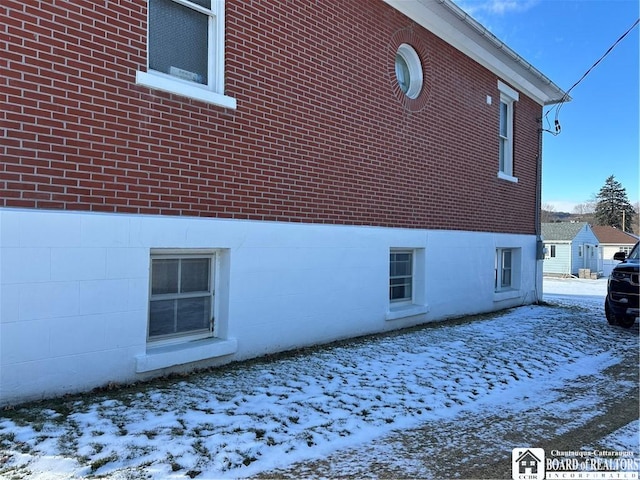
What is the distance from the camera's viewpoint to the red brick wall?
402 cm

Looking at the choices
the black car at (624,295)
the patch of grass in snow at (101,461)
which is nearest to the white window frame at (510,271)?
the black car at (624,295)

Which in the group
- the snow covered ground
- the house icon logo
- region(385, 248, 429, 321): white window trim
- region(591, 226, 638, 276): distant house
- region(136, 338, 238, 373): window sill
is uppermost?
region(591, 226, 638, 276): distant house

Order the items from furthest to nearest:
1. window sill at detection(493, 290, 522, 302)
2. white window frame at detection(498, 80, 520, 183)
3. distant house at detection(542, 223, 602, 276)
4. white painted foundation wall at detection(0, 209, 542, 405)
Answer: distant house at detection(542, 223, 602, 276)
white window frame at detection(498, 80, 520, 183)
window sill at detection(493, 290, 522, 302)
white painted foundation wall at detection(0, 209, 542, 405)

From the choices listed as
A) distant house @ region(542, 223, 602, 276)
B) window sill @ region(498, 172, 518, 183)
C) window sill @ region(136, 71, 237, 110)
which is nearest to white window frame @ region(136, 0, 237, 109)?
window sill @ region(136, 71, 237, 110)

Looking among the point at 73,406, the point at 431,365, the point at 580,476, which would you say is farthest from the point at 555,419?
the point at 73,406

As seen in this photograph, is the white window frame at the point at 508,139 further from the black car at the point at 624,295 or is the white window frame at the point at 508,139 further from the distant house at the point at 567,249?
the distant house at the point at 567,249

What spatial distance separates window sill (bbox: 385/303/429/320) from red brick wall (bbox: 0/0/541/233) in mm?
1394

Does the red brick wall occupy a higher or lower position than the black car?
higher

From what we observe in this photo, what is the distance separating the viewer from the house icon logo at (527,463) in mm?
3189

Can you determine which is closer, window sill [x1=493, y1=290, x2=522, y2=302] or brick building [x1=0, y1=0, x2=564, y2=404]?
brick building [x1=0, y1=0, x2=564, y2=404]

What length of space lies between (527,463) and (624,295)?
22.3 ft

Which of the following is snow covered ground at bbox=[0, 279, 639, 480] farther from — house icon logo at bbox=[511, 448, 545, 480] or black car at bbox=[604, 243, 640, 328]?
black car at bbox=[604, 243, 640, 328]

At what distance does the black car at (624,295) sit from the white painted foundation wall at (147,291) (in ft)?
11.5

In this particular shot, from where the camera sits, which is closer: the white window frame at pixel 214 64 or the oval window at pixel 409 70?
the white window frame at pixel 214 64
